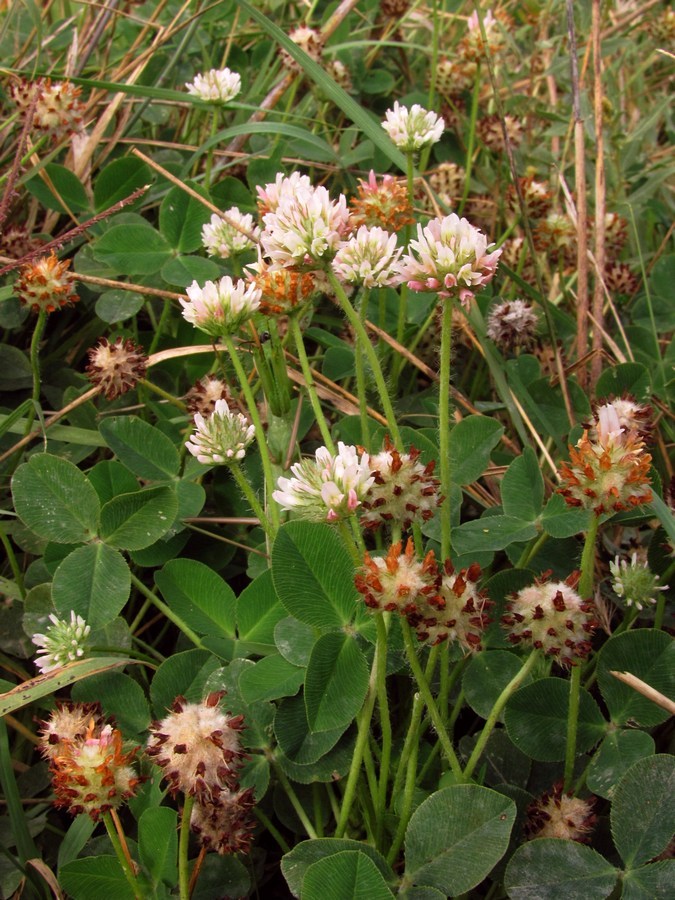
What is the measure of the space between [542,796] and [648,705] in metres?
0.20

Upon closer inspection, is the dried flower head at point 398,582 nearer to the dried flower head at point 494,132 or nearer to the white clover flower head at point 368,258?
the white clover flower head at point 368,258

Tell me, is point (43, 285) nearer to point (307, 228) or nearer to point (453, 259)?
point (307, 228)

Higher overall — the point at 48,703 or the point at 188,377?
the point at 188,377

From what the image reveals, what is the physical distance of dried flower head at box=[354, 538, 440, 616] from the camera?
107 centimetres

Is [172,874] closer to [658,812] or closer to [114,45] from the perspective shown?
[658,812]

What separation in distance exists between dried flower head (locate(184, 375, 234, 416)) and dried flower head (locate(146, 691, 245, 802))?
685mm

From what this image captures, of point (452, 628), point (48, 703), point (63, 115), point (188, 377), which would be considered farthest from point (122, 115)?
point (452, 628)

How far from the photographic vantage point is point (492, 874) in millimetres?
1221

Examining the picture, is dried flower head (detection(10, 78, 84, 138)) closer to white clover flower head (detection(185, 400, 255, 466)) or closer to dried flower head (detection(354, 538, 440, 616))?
white clover flower head (detection(185, 400, 255, 466))

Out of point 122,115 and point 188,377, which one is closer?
point 188,377

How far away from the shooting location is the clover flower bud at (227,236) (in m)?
1.83

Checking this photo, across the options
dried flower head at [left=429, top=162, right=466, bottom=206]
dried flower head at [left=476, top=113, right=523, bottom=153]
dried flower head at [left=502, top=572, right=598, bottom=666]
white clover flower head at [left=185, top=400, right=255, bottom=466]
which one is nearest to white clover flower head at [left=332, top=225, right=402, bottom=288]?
white clover flower head at [left=185, top=400, right=255, bottom=466]

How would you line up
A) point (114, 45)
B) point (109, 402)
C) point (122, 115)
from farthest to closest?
point (114, 45), point (122, 115), point (109, 402)

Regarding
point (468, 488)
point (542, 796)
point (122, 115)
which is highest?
point (122, 115)
